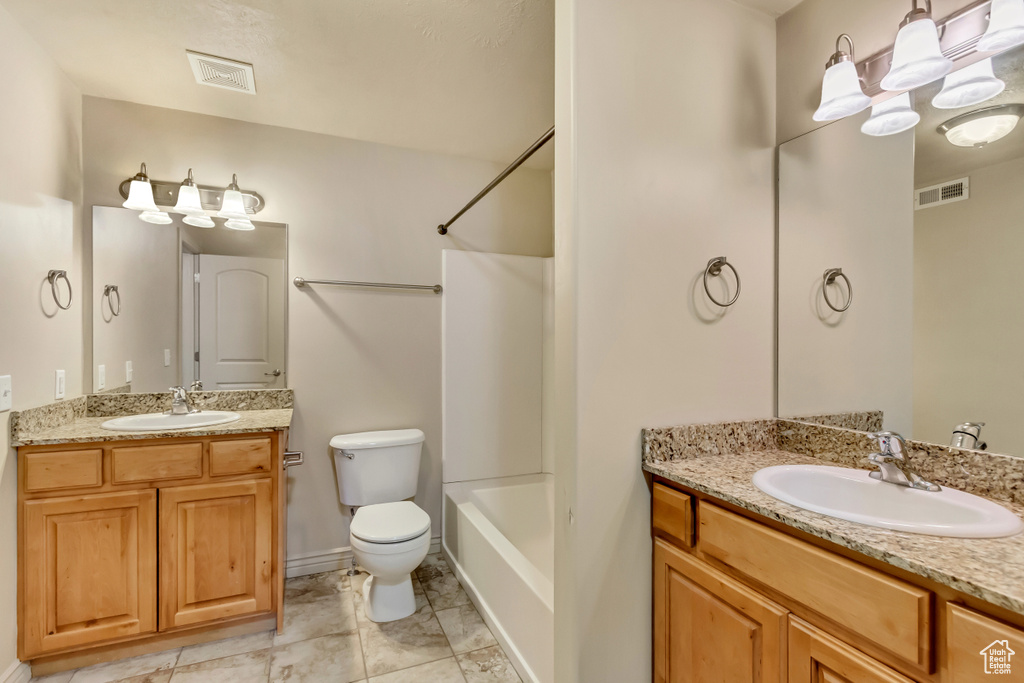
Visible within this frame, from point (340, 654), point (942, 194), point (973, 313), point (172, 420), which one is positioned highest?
point (942, 194)

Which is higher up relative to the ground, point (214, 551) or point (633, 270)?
point (633, 270)

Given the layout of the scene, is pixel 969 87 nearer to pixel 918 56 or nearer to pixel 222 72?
pixel 918 56

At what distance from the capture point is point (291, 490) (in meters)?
2.51

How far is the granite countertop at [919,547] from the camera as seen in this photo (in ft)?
2.34

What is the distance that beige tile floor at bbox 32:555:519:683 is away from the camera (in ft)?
5.78

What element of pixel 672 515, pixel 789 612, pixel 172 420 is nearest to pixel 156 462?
pixel 172 420

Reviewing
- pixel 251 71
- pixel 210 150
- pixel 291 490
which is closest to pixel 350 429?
pixel 291 490

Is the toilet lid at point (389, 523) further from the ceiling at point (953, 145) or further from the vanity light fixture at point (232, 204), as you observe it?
the ceiling at point (953, 145)

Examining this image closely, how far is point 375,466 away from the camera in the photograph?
2457mm

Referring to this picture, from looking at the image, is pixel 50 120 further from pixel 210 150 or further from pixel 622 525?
pixel 622 525

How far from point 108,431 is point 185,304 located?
29.2 inches

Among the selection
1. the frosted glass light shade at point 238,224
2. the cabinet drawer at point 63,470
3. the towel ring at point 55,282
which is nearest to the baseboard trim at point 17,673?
the cabinet drawer at point 63,470

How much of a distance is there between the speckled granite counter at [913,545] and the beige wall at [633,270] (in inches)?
9.9

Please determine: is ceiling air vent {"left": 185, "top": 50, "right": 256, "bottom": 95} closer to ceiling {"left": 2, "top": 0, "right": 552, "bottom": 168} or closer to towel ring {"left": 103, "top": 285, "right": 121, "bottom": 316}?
ceiling {"left": 2, "top": 0, "right": 552, "bottom": 168}
